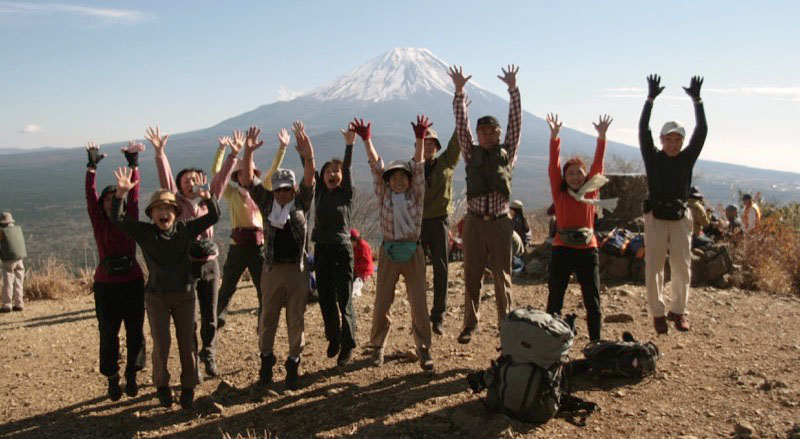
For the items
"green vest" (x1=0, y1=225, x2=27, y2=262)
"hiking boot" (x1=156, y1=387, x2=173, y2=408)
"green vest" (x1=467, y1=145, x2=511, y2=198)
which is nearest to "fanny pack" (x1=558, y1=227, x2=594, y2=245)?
"green vest" (x1=467, y1=145, x2=511, y2=198)

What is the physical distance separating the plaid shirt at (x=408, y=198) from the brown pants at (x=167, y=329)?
1636 millimetres

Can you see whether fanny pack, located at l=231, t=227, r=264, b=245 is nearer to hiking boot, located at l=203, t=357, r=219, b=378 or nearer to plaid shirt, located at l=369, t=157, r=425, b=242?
hiking boot, located at l=203, t=357, r=219, b=378

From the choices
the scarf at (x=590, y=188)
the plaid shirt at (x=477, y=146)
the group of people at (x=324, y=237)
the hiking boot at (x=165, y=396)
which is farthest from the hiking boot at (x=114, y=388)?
the scarf at (x=590, y=188)

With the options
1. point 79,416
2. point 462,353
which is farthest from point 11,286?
point 462,353

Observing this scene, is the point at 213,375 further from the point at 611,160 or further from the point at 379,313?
the point at 611,160

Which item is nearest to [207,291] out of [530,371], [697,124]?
[530,371]

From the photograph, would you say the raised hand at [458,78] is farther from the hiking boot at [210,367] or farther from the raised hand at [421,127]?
the hiking boot at [210,367]

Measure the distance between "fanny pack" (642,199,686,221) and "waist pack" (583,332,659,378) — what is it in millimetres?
1142

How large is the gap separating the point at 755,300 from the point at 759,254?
1.90 meters

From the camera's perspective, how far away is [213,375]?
5340 mm

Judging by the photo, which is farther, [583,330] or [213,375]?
[583,330]

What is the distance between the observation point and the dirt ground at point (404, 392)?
4008 millimetres

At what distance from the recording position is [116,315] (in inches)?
176

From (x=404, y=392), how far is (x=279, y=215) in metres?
1.73
